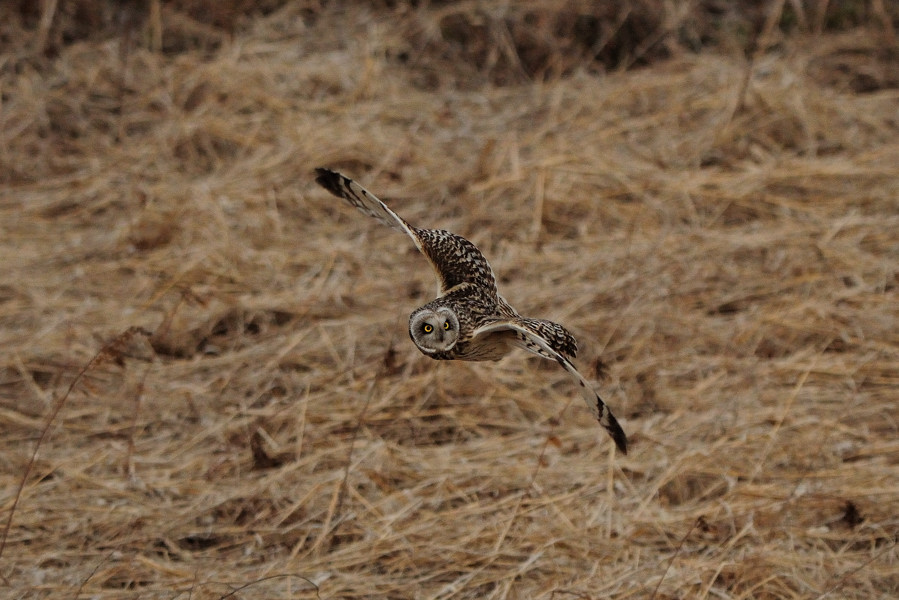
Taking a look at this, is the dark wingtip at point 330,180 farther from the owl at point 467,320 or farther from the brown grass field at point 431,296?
the brown grass field at point 431,296

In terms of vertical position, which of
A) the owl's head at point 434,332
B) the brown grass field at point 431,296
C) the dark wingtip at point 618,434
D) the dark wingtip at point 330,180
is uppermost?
the dark wingtip at point 330,180

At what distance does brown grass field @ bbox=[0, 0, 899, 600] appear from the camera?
3383 millimetres

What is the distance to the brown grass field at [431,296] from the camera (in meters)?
3.38

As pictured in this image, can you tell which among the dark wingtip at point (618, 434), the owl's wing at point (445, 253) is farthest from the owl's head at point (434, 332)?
the dark wingtip at point (618, 434)

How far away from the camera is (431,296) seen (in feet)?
15.5

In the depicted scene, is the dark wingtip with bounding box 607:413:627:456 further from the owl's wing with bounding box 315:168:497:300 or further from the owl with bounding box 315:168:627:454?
the owl's wing with bounding box 315:168:497:300

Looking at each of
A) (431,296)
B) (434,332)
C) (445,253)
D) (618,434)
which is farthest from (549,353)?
(431,296)

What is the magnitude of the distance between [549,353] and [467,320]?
0.36 metres

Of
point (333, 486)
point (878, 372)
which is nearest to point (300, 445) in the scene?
point (333, 486)

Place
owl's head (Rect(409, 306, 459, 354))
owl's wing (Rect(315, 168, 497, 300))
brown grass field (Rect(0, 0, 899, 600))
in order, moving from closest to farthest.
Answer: owl's head (Rect(409, 306, 459, 354)), owl's wing (Rect(315, 168, 497, 300)), brown grass field (Rect(0, 0, 899, 600))

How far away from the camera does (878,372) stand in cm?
425

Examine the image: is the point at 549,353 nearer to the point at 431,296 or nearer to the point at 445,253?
the point at 445,253

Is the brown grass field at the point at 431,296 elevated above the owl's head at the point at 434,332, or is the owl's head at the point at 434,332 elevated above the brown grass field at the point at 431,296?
the owl's head at the point at 434,332

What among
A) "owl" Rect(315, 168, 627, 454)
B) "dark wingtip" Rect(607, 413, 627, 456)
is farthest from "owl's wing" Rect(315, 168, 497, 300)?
"dark wingtip" Rect(607, 413, 627, 456)
